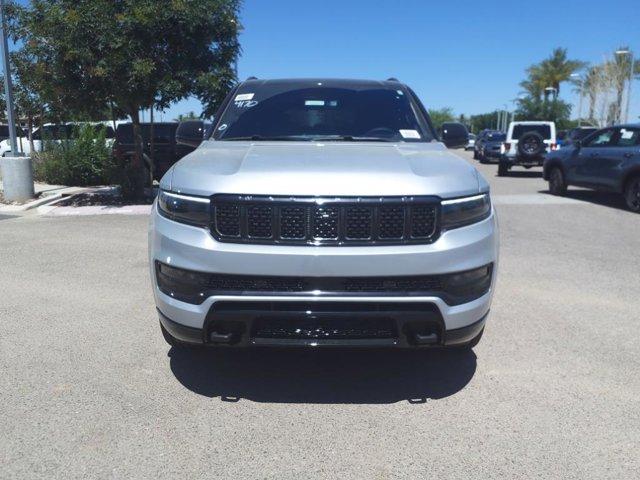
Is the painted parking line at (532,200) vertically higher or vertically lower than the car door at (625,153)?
lower

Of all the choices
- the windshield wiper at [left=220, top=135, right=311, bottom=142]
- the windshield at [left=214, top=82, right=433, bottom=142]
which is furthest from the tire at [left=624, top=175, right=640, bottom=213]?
the windshield wiper at [left=220, top=135, right=311, bottom=142]

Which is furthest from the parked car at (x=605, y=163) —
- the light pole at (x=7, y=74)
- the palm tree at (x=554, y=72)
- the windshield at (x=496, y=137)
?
the palm tree at (x=554, y=72)

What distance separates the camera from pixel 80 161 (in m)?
15.1

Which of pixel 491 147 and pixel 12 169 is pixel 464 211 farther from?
pixel 491 147

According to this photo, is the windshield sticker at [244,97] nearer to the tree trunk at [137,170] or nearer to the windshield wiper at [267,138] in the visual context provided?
the windshield wiper at [267,138]

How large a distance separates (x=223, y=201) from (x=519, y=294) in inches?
145

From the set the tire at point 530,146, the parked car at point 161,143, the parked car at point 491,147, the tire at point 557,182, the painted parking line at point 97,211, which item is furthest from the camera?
the parked car at point 491,147

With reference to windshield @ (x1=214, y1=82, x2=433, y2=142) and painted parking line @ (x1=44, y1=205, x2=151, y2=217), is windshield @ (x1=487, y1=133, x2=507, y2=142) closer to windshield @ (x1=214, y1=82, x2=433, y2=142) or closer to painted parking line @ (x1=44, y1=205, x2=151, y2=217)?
painted parking line @ (x1=44, y1=205, x2=151, y2=217)

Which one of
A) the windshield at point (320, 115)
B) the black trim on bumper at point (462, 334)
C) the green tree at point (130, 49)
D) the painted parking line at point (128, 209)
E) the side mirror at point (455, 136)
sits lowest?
the painted parking line at point (128, 209)

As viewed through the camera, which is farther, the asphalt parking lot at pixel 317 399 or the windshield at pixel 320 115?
the windshield at pixel 320 115

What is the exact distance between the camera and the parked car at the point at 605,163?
11.6 metres

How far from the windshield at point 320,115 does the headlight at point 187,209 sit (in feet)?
4.09

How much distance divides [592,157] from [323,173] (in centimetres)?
1128

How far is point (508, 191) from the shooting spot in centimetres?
1574
